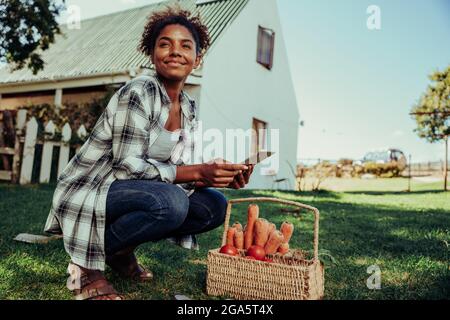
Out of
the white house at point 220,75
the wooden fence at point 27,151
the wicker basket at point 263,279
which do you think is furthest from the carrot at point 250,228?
the white house at point 220,75

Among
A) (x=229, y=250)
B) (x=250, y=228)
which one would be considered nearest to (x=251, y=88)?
(x=250, y=228)

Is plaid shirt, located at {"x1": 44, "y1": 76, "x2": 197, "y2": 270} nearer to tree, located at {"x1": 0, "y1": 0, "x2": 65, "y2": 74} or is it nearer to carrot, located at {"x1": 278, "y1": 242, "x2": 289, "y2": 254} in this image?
carrot, located at {"x1": 278, "y1": 242, "x2": 289, "y2": 254}

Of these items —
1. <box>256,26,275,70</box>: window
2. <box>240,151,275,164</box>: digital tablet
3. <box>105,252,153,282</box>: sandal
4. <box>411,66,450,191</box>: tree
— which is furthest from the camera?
<box>411,66,450,191</box>: tree

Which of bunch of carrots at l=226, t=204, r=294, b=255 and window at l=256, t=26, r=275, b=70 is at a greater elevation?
window at l=256, t=26, r=275, b=70

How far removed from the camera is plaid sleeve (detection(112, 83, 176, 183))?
→ 81.0 inches

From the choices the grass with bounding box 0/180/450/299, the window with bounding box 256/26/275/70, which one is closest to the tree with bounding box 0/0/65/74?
the grass with bounding box 0/180/450/299

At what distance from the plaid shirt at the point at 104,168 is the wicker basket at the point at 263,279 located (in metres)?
0.52

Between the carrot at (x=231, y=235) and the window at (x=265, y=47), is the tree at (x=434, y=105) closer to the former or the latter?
the window at (x=265, y=47)

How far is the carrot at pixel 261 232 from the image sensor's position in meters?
2.33

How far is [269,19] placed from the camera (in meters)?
11.8

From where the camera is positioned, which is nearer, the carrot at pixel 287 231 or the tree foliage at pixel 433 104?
the carrot at pixel 287 231

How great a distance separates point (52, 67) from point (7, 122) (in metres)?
5.45
